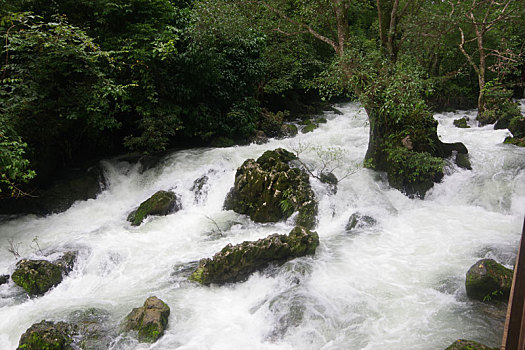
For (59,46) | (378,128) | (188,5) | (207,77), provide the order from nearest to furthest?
(59,46) → (378,128) → (207,77) → (188,5)

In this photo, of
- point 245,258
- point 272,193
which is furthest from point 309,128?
point 245,258

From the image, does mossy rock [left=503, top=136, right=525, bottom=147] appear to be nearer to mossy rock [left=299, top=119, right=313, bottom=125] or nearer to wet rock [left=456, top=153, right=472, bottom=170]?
wet rock [left=456, top=153, right=472, bottom=170]

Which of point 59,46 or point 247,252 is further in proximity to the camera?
point 59,46

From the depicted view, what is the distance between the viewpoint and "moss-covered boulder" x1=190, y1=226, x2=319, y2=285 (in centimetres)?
605

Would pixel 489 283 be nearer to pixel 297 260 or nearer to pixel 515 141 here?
pixel 297 260

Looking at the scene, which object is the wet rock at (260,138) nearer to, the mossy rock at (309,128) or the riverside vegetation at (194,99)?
the riverside vegetation at (194,99)

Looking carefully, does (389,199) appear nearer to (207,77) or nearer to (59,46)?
(207,77)

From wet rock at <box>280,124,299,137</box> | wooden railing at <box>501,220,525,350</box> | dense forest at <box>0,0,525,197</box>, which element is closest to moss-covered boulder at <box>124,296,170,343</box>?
dense forest at <box>0,0,525,197</box>

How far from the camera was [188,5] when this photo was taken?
1223cm

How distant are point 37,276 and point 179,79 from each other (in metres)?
7.10

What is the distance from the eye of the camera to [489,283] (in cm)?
501

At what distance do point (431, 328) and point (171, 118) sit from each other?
8673 mm

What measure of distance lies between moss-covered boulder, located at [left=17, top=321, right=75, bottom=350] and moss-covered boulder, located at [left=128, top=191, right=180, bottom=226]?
395 cm

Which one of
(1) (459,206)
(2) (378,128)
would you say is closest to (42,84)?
(2) (378,128)
